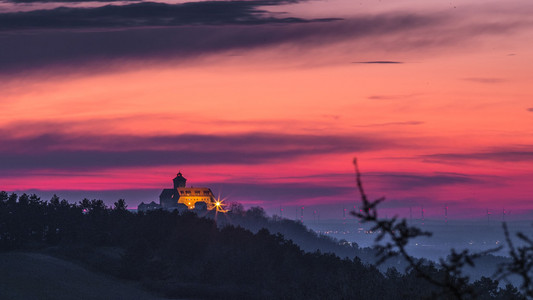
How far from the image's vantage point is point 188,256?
66812mm

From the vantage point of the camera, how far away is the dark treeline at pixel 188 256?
51.4m

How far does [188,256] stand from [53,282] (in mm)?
20986

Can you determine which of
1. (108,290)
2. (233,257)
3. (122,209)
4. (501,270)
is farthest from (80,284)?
(501,270)

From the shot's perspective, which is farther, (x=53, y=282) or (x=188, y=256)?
(x=188, y=256)

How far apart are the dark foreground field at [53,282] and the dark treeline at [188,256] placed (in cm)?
270

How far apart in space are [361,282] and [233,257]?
43.4ft

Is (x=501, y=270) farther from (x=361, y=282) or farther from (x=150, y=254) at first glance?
(x=150, y=254)

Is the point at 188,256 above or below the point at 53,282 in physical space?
above

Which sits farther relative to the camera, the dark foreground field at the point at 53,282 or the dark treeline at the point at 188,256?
the dark treeline at the point at 188,256

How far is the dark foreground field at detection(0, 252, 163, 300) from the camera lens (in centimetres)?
4347

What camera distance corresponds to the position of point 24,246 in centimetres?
6531

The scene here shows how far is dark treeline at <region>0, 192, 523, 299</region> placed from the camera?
169 ft

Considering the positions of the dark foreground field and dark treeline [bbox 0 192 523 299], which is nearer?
the dark foreground field

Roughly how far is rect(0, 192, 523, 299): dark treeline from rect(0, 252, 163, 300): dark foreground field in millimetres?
2700
